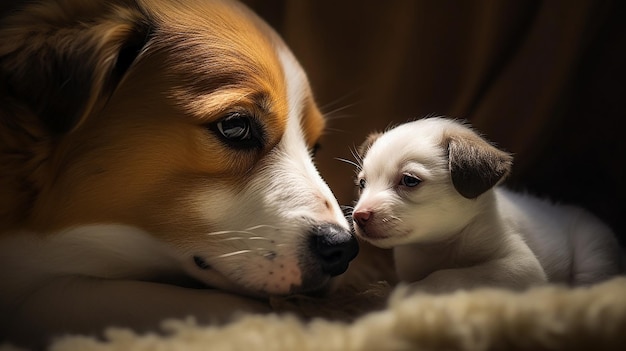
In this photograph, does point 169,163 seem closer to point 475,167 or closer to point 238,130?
point 238,130

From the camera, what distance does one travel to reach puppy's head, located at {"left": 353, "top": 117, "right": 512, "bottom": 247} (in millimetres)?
1181

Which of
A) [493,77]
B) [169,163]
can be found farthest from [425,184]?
[493,77]

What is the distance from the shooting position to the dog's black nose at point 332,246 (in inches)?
45.6

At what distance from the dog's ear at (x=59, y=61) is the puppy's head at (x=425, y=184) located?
478mm

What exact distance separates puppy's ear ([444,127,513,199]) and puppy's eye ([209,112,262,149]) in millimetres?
334

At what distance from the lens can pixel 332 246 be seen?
1.16m

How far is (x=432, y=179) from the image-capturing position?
123 cm

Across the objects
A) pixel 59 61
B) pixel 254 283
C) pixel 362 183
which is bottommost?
pixel 254 283

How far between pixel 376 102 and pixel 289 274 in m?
0.71

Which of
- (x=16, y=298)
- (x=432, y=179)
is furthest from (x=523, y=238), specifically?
(x=16, y=298)

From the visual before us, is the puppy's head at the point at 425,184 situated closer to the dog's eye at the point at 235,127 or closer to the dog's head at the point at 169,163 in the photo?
the dog's head at the point at 169,163

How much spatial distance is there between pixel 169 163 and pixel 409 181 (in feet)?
1.34

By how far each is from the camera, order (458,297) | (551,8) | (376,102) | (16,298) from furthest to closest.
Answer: (376,102)
(551,8)
(16,298)
(458,297)

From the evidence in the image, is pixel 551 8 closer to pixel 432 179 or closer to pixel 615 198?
pixel 615 198
